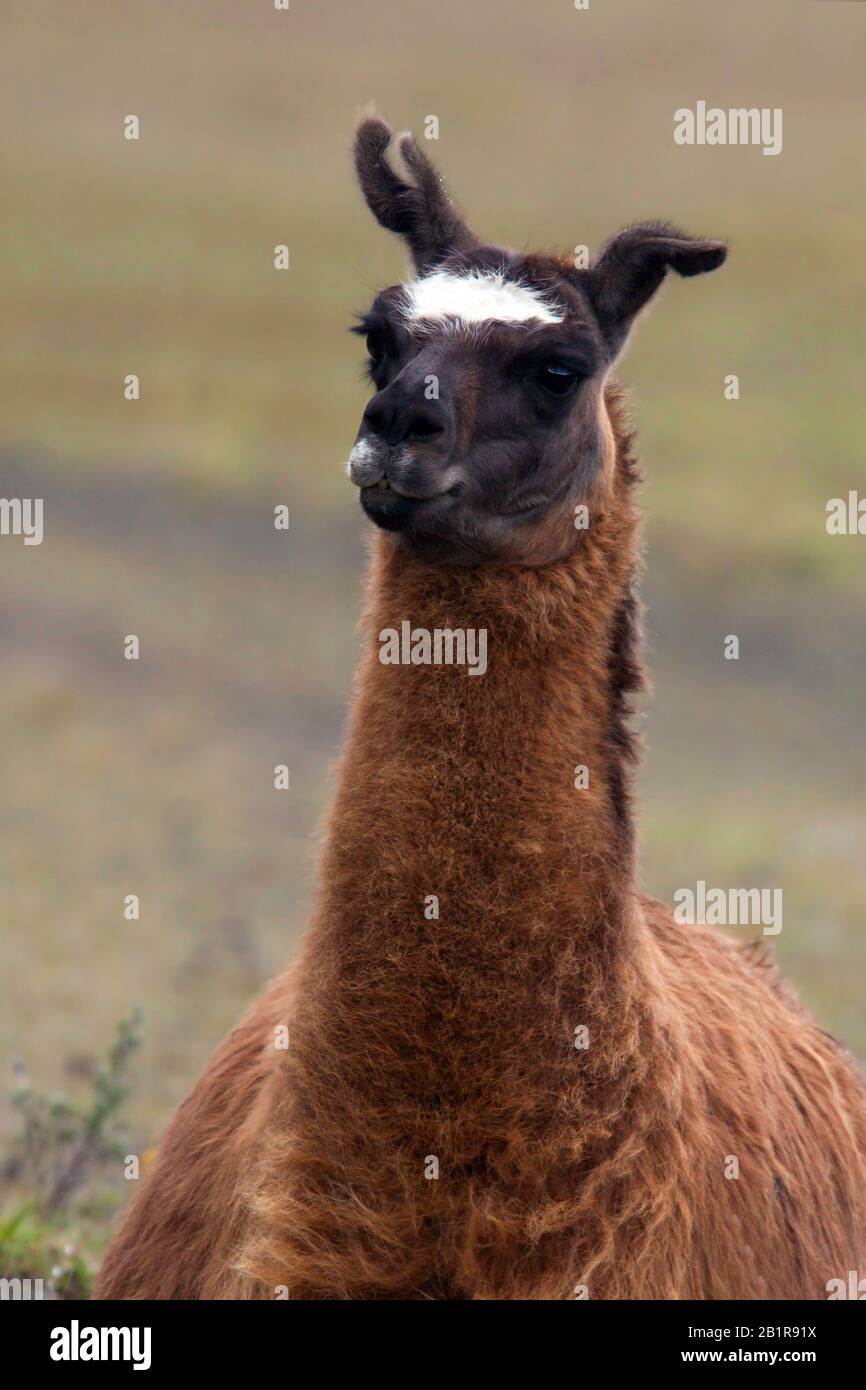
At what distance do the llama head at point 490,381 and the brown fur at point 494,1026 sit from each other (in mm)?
153

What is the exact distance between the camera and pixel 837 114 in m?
36.8

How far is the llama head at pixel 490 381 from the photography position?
4844 mm

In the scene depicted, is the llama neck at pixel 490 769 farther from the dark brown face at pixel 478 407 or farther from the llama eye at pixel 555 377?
the llama eye at pixel 555 377

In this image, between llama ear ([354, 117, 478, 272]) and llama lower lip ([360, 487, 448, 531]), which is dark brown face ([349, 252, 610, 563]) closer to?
llama lower lip ([360, 487, 448, 531])

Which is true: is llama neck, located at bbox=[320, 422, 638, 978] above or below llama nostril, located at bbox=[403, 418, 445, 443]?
below

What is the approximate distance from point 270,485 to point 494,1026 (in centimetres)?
2298

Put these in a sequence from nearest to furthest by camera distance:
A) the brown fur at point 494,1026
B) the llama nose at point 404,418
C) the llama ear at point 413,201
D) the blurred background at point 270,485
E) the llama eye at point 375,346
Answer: the brown fur at point 494,1026, the llama nose at point 404,418, the llama eye at point 375,346, the llama ear at point 413,201, the blurred background at point 270,485

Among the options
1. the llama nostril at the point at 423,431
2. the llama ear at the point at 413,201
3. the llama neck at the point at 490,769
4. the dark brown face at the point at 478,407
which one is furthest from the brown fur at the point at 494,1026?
the llama ear at the point at 413,201

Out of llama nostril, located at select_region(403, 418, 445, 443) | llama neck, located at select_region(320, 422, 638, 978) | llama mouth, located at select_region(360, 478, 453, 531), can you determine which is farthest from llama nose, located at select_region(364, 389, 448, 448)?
llama neck, located at select_region(320, 422, 638, 978)

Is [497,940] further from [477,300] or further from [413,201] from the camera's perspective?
[413,201]

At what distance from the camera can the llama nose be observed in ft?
15.7

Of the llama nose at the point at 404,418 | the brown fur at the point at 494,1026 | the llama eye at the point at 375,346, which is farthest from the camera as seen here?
the llama eye at the point at 375,346

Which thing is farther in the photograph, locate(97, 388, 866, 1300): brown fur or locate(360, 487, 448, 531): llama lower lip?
locate(360, 487, 448, 531): llama lower lip

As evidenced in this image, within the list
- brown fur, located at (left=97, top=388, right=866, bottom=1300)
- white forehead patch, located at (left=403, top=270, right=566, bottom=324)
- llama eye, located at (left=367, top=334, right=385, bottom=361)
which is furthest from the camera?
llama eye, located at (left=367, top=334, right=385, bottom=361)
